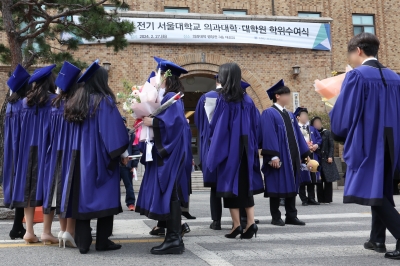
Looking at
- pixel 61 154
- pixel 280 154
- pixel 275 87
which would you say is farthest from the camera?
pixel 275 87

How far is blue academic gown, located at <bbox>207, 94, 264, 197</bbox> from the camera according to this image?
5699 mm

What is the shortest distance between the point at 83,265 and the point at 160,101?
1.79 meters

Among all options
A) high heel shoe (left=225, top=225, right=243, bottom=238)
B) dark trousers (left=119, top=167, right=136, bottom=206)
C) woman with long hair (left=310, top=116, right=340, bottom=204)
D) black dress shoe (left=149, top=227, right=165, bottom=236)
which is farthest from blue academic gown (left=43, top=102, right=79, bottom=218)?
woman with long hair (left=310, top=116, right=340, bottom=204)

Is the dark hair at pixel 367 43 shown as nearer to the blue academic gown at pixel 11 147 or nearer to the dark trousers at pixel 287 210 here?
the dark trousers at pixel 287 210

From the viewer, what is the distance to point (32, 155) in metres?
5.55

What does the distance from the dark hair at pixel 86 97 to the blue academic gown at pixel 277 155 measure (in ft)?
8.88

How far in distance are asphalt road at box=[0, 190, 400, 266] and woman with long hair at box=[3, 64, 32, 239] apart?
35 cm

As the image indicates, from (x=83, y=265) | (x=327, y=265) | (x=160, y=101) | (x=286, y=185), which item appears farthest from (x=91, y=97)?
(x=286, y=185)

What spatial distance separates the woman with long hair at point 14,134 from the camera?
5.70 meters

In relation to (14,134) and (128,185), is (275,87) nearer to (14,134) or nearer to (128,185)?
(14,134)

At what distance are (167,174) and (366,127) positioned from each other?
→ 192cm

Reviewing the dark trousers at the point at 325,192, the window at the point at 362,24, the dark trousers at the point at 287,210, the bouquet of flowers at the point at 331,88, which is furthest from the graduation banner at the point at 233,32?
the bouquet of flowers at the point at 331,88

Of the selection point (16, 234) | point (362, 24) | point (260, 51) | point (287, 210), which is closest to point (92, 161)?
point (16, 234)

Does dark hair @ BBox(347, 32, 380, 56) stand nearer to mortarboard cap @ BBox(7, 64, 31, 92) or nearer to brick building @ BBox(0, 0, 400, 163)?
mortarboard cap @ BBox(7, 64, 31, 92)
